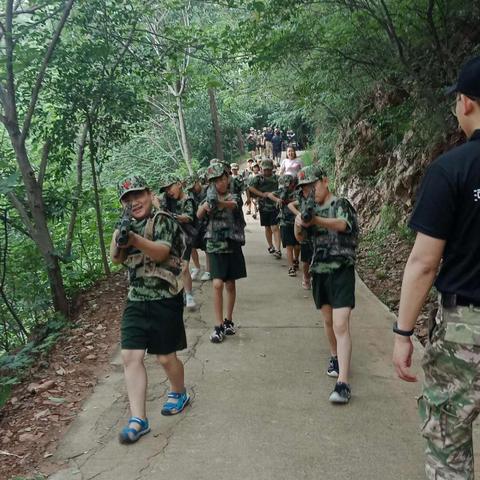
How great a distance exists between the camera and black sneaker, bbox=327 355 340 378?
484 centimetres

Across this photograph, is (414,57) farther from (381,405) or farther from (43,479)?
(43,479)

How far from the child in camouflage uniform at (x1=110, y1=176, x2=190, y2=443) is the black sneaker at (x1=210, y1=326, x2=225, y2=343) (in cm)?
179

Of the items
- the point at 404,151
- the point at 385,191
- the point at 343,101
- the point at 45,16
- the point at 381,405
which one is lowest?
the point at 381,405

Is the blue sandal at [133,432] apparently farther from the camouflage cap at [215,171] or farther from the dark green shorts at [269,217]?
the dark green shorts at [269,217]

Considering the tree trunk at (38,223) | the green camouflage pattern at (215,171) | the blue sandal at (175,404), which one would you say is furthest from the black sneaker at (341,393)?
the tree trunk at (38,223)

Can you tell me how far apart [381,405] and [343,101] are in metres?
11.7

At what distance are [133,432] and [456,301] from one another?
260 centimetres

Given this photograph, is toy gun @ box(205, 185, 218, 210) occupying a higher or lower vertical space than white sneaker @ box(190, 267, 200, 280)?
higher

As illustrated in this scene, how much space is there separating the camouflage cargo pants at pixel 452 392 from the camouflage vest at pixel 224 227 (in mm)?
3684

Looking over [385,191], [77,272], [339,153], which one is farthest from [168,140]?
[77,272]

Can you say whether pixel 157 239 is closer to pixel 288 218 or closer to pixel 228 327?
pixel 228 327

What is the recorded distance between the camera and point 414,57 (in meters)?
7.65

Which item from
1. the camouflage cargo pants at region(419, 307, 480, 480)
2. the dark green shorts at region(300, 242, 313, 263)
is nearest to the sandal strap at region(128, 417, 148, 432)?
the camouflage cargo pants at region(419, 307, 480, 480)

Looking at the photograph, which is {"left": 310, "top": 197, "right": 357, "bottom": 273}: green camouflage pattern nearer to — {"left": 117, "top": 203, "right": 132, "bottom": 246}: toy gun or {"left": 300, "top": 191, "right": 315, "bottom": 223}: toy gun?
{"left": 300, "top": 191, "right": 315, "bottom": 223}: toy gun
